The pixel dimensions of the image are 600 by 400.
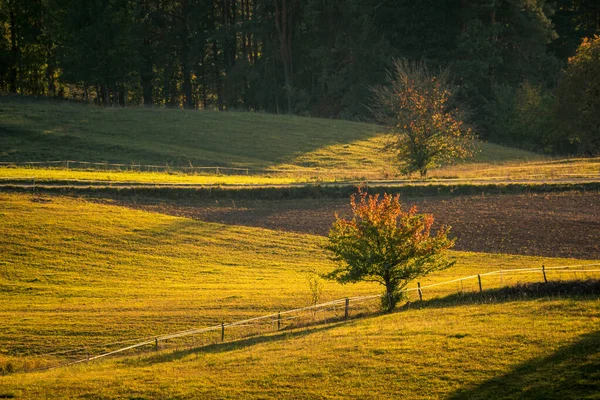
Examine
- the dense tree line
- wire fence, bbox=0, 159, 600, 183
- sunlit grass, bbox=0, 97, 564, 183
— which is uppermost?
the dense tree line

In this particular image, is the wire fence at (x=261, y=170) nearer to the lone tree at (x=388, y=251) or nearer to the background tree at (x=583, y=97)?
the background tree at (x=583, y=97)

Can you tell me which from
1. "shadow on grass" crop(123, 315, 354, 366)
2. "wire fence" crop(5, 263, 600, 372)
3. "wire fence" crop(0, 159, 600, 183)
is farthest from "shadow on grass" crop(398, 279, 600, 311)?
"wire fence" crop(0, 159, 600, 183)

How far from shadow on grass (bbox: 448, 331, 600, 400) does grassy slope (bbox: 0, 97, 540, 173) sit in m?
59.9

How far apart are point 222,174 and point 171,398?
52443 mm

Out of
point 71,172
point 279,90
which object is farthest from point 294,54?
point 71,172

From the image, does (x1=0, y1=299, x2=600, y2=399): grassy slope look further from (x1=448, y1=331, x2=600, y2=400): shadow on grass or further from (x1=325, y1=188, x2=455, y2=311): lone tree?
(x1=325, y1=188, x2=455, y2=311): lone tree

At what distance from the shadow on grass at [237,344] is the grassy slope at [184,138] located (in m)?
50.3

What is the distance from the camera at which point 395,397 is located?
22.8 metres

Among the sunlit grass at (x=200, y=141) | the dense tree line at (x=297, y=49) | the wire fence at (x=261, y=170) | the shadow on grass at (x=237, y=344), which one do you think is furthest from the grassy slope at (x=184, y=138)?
the shadow on grass at (x=237, y=344)

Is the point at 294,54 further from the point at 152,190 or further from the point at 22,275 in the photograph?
the point at 22,275

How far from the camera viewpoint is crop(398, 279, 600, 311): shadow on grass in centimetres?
3144

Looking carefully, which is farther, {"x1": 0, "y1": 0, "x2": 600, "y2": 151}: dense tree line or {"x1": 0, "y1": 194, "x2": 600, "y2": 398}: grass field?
{"x1": 0, "y1": 0, "x2": 600, "y2": 151}: dense tree line

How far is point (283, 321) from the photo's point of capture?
34125 mm

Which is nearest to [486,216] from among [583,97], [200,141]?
[583,97]
